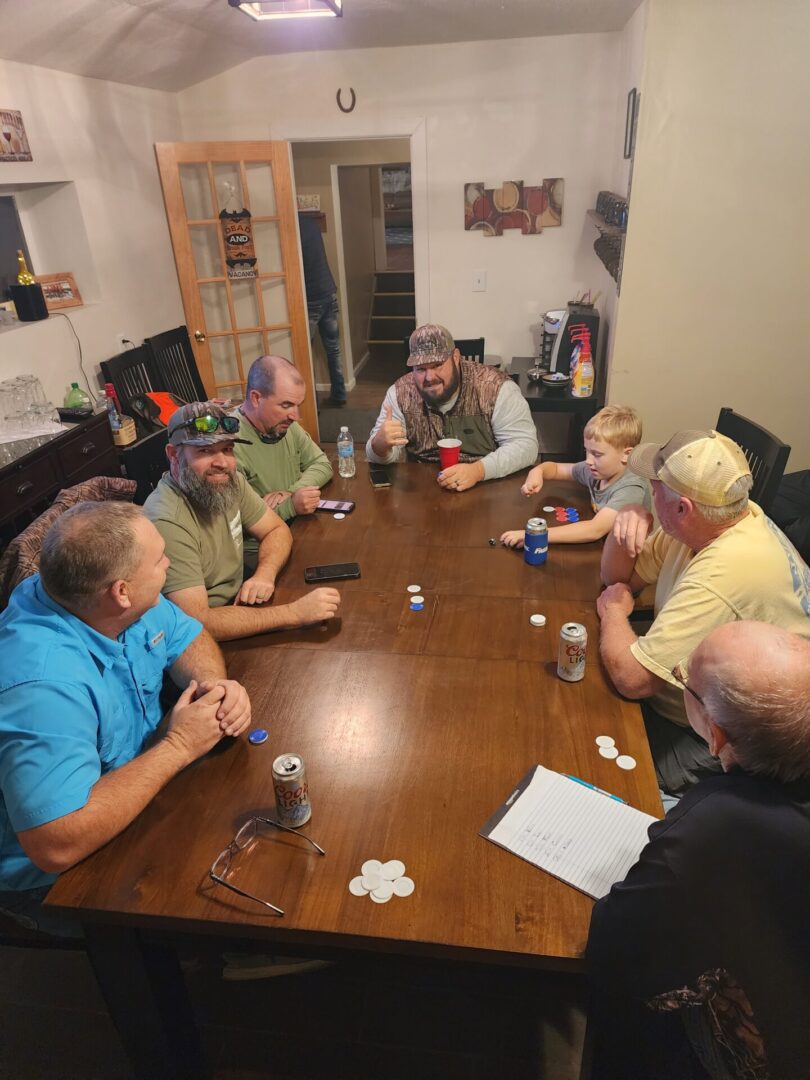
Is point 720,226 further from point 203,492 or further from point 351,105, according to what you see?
point 203,492

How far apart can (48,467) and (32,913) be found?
2.26 meters

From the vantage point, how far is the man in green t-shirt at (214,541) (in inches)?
72.6

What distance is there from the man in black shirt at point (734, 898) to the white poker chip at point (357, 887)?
364mm

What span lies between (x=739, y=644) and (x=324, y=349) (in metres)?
5.97

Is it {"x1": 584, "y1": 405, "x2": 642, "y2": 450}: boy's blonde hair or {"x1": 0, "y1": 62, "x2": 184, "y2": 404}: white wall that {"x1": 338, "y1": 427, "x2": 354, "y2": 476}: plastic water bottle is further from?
{"x1": 0, "y1": 62, "x2": 184, "y2": 404}: white wall

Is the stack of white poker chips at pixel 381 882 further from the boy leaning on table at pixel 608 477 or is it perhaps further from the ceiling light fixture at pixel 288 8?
the ceiling light fixture at pixel 288 8

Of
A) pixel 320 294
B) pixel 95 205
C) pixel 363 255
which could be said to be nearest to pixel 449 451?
pixel 95 205

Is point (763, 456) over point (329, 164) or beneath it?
beneath

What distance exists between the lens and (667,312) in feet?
12.0

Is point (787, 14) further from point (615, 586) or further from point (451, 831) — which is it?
point (451, 831)

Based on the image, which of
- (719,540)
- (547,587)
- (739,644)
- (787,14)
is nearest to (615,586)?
(547,587)

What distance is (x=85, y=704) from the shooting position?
1.32 metres

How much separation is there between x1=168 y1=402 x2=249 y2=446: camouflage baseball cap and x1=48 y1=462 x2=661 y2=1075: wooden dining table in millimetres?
467

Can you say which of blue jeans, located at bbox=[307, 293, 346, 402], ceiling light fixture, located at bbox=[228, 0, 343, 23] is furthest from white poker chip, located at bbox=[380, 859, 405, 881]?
blue jeans, located at bbox=[307, 293, 346, 402]
